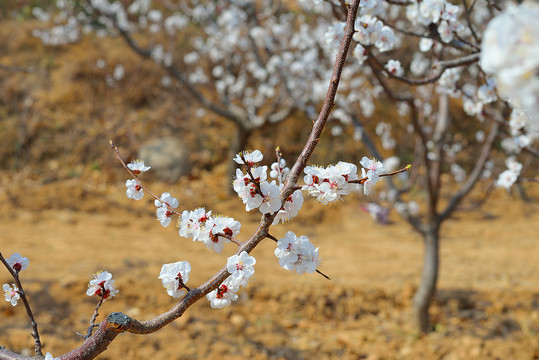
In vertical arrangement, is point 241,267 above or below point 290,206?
below

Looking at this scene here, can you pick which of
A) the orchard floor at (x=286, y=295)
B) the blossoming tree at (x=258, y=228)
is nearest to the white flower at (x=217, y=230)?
the blossoming tree at (x=258, y=228)

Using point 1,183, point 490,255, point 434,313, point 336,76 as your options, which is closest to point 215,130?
point 1,183

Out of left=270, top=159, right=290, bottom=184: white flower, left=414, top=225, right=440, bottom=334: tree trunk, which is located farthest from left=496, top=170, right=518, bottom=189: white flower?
left=270, top=159, right=290, bottom=184: white flower

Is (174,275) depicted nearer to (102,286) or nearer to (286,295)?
(102,286)

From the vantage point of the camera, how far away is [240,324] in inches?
163

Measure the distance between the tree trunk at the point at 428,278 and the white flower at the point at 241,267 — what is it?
325 centimetres

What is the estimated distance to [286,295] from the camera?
470 cm

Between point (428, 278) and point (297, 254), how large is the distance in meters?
3.31

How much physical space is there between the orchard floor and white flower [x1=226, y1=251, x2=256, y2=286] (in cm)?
262

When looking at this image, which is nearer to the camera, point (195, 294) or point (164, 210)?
point (195, 294)

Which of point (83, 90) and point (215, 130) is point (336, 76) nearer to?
point (215, 130)

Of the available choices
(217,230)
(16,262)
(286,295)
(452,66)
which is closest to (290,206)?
(217,230)

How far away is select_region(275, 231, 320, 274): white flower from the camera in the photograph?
1.25m

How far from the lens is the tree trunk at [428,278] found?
161 inches
